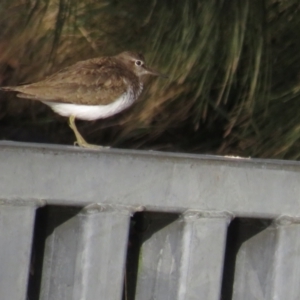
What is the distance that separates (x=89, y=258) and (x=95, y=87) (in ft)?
7.23

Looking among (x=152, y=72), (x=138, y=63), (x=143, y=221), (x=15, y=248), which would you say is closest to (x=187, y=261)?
(x=143, y=221)

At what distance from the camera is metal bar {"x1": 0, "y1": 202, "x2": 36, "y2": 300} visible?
8.27 feet

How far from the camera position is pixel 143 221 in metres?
2.88

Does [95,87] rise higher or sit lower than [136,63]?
lower

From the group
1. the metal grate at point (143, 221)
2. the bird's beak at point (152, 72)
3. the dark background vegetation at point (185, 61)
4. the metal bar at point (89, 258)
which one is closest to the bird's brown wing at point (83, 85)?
the dark background vegetation at point (185, 61)

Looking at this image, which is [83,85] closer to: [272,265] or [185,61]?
[185,61]

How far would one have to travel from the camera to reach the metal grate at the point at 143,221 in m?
2.53

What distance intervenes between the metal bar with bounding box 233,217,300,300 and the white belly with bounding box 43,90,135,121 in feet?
6.21

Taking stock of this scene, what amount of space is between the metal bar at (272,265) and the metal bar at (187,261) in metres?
0.17

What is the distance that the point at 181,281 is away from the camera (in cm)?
274

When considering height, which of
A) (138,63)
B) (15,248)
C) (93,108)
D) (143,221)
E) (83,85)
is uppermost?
(138,63)

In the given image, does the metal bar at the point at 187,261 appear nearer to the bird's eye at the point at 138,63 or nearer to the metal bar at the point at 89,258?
the metal bar at the point at 89,258

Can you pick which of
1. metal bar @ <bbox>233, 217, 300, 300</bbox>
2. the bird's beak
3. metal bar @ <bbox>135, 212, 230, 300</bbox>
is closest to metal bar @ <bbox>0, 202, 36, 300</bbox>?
metal bar @ <bbox>135, 212, 230, 300</bbox>

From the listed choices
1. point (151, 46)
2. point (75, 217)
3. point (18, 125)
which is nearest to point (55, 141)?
point (18, 125)
